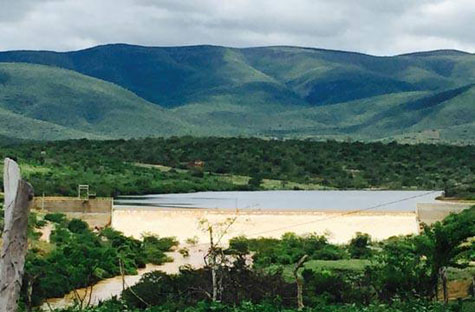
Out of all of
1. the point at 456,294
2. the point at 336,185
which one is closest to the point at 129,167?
the point at 336,185

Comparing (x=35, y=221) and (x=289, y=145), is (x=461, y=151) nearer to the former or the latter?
(x=289, y=145)

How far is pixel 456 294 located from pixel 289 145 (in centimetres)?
7223

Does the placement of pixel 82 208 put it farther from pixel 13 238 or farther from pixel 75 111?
pixel 75 111

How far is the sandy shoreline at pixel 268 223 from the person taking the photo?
53406 mm

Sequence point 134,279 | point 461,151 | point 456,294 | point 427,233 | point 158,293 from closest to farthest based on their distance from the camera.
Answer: point 427,233 → point 158,293 → point 456,294 → point 134,279 → point 461,151

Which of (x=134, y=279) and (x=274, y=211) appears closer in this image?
(x=134, y=279)

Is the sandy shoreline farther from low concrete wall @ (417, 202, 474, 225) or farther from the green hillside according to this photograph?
the green hillside

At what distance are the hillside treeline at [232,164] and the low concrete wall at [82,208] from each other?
11.4 meters

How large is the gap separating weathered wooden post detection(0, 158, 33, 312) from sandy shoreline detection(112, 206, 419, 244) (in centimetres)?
4300

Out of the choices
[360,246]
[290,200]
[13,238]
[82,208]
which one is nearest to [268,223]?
[360,246]

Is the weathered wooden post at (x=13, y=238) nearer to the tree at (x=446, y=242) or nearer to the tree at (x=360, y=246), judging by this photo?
the tree at (x=446, y=242)

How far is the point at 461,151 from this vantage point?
339ft

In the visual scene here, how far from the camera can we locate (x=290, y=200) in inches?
2832

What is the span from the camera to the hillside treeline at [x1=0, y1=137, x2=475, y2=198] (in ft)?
267
